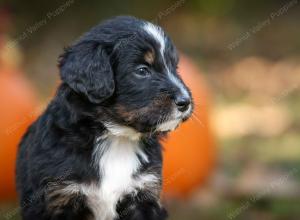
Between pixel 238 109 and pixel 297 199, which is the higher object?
pixel 297 199

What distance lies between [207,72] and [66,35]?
2.97m

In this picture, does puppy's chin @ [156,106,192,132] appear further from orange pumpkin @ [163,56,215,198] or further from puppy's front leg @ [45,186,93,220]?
orange pumpkin @ [163,56,215,198]

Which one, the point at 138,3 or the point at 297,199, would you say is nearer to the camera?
the point at 297,199

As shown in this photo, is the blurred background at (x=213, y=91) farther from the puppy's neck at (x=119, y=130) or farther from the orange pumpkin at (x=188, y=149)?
the puppy's neck at (x=119, y=130)

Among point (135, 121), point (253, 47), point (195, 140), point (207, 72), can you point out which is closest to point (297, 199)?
point (195, 140)

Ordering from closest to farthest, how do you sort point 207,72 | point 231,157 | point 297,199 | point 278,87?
point 297,199 → point 231,157 → point 278,87 → point 207,72

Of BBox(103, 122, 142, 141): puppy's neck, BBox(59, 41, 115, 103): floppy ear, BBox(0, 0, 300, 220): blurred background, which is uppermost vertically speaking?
BBox(59, 41, 115, 103): floppy ear

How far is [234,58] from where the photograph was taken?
15.5m

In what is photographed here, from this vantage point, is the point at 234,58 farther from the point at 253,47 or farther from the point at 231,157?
the point at 231,157

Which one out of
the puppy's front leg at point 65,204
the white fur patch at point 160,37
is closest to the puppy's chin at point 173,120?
the white fur patch at point 160,37

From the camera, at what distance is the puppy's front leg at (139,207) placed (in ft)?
18.3

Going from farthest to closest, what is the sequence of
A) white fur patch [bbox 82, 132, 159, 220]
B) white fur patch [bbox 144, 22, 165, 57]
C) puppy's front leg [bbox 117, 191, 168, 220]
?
1. puppy's front leg [bbox 117, 191, 168, 220]
2. white fur patch [bbox 82, 132, 159, 220]
3. white fur patch [bbox 144, 22, 165, 57]

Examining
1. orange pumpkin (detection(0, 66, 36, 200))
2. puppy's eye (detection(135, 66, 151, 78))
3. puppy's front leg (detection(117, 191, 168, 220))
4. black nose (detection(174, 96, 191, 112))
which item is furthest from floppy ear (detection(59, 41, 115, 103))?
orange pumpkin (detection(0, 66, 36, 200))

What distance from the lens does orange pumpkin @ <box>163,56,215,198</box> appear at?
8.34 m
